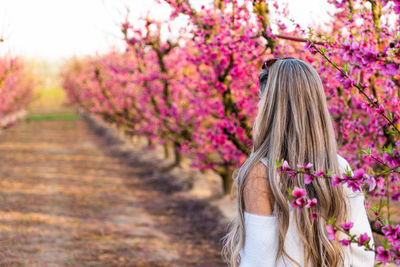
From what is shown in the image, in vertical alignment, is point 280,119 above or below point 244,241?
above

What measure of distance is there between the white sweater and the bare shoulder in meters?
0.03

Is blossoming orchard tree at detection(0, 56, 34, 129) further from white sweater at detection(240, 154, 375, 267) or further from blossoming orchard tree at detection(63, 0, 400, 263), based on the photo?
white sweater at detection(240, 154, 375, 267)

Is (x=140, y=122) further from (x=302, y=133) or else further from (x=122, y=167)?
(x=302, y=133)

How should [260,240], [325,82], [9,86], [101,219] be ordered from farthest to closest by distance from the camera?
[9,86] → [101,219] → [325,82] → [260,240]

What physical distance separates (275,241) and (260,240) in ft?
0.27

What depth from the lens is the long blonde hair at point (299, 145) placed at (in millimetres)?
1850

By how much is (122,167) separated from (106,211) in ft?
21.6

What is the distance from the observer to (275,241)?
1865 mm

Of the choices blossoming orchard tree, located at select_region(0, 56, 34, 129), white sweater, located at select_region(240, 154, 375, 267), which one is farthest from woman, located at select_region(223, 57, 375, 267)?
blossoming orchard tree, located at select_region(0, 56, 34, 129)

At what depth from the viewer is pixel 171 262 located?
6.67 metres

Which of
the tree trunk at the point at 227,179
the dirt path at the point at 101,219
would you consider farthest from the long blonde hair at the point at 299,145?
the tree trunk at the point at 227,179

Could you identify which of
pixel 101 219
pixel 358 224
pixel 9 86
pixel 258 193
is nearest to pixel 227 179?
pixel 101 219

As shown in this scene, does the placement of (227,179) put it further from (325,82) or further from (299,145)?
(299,145)

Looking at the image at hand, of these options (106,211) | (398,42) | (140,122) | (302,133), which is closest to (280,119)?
(302,133)
